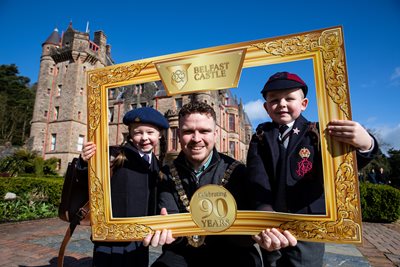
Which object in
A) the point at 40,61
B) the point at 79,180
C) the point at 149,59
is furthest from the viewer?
the point at 40,61

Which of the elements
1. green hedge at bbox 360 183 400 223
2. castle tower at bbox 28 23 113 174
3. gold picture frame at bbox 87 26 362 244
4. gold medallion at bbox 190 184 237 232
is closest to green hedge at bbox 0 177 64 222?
gold picture frame at bbox 87 26 362 244

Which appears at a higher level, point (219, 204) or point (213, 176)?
point (213, 176)

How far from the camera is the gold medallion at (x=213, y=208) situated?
1.82 m

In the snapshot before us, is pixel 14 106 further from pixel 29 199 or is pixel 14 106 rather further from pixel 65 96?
pixel 29 199

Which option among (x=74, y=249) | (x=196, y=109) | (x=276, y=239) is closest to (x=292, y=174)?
(x=276, y=239)

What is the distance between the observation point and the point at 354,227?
1.57 meters

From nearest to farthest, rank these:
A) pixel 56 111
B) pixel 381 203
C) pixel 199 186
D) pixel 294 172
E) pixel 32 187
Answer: pixel 294 172, pixel 199 186, pixel 381 203, pixel 32 187, pixel 56 111

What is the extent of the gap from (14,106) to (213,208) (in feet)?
180

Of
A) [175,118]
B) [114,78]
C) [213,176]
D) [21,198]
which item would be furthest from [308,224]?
[21,198]

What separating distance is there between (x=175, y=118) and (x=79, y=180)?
1.21 meters

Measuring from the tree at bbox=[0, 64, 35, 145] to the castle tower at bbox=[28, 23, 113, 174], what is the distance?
10559mm

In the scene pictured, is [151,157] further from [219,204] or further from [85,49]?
[85,49]

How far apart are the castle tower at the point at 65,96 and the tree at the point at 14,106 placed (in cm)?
1056

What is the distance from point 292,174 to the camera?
1.73 metres
